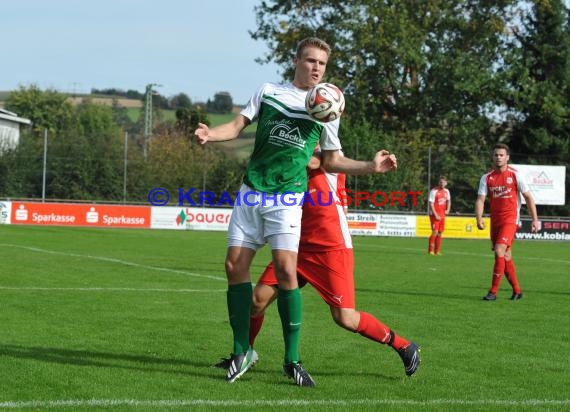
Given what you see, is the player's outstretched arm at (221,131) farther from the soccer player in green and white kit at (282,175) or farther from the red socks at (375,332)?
the red socks at (375,332)

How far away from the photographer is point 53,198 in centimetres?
3750

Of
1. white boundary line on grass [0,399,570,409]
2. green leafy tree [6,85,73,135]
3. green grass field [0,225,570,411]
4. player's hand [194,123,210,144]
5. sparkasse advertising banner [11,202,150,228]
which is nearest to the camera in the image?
white boundary line on grass [0,399,570,409]

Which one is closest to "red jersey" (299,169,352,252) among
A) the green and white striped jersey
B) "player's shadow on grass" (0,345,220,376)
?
the green and white striped jersey

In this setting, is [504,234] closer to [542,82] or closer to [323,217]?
[323,217]

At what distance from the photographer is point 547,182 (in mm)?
41281

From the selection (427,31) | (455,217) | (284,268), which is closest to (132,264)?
(284,268)

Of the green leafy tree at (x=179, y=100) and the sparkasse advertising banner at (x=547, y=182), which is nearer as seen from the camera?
the sparkasse advertising banner at (x=547, y=182)

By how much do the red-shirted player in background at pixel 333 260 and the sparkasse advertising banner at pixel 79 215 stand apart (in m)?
31.2

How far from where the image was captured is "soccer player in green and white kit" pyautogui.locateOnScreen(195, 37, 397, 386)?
6.41 meters

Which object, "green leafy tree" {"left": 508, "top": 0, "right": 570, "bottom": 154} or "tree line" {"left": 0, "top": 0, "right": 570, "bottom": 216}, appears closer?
"tree line" {"left": 0, "top": 0, "right": 570, "bottom": 216}

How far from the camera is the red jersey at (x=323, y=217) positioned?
264 inches

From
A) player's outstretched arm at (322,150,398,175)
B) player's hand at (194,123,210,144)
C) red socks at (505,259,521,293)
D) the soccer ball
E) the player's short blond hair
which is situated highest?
the player's short blond hair

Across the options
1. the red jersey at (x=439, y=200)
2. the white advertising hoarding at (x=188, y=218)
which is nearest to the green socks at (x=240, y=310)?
the red jersey at (x=439, y=200)

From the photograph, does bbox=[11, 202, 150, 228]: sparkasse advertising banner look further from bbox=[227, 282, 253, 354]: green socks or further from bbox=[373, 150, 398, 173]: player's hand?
bbox=[373, 150, 398, 173]: player's hand
